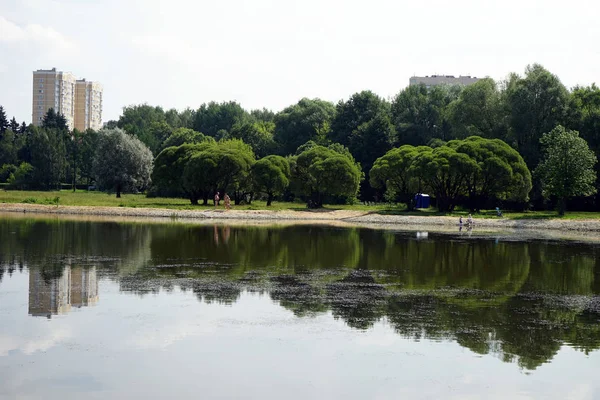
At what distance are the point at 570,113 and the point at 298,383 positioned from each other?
68.8 metres

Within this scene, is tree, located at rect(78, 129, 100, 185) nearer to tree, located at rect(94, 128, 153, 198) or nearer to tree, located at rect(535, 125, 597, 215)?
tree, located at rect(94, 128, 153, 198)

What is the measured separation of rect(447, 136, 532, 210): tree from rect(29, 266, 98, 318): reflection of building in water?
4777cm

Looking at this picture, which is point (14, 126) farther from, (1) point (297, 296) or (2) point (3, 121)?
(1) point (297, 296)

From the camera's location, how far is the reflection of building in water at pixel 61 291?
20.2m

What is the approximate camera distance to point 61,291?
22.6 metres

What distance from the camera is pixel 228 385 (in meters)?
14.0

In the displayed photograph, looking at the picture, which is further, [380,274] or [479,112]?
[479,112]

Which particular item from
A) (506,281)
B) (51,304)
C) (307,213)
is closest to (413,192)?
(307,213)

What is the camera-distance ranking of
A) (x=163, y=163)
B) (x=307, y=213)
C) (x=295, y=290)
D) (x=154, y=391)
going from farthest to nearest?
(x=163, y=163), (x=307, y=213), (x=295, y=290), (x=154, y=391)

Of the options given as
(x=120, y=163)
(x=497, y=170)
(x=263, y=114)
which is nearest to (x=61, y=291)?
(x=497, y=170)

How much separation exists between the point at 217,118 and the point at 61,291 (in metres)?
138

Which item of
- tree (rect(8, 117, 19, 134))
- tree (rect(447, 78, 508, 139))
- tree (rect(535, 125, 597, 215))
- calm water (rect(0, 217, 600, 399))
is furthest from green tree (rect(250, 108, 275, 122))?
calm water (rect(0, 217, 600, 399))

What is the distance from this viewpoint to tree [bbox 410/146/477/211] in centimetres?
6712

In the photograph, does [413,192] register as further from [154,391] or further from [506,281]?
[154,391]
